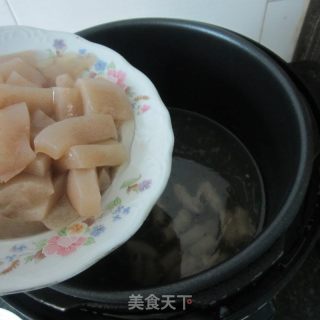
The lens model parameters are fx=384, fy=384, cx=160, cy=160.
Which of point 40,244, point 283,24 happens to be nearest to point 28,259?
point 40,244

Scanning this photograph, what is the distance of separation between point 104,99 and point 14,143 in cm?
15

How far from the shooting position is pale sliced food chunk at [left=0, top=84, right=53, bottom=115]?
0.58m

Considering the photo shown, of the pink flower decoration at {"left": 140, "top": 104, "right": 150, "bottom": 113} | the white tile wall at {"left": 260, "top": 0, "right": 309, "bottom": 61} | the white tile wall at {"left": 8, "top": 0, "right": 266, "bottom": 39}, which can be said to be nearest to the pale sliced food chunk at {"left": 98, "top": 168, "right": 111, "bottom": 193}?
the pink flower decoration at {"left": 140, "top": 104, "right": 150, "bottom": 113}

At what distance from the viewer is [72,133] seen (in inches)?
22.1

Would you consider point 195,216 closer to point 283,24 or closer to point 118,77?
point 118,77

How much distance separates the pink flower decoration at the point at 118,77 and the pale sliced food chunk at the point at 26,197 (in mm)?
214

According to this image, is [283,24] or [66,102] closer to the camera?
[66,102]

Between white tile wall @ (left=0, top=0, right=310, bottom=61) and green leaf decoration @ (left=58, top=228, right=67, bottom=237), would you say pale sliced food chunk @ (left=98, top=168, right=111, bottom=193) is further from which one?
white tile wall @ (left=0, top=0, right=310, bottom=61)

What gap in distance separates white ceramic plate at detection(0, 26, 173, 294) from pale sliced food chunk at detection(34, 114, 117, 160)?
4 centimetres

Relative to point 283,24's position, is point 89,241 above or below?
below

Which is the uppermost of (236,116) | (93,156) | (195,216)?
(93,156)

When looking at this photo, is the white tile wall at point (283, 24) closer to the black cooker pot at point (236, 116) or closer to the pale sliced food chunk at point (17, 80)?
the black cooker pot at point (236, 116)

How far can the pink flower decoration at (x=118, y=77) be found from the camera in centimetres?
66

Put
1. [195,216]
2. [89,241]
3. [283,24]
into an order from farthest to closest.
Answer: [283,24] → [195,216] → [89,241]
